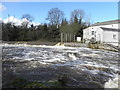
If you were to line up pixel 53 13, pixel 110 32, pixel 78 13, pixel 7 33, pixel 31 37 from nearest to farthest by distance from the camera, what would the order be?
pixel 110 32, pixel 7 33, pixel 31 37, pixel 53 13, pixel 78 13

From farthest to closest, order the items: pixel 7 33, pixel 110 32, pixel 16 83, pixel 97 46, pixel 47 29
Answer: pixel 47 29 < pixel 7 33 < pixel 110 32 < pixel 97 46 < pixel 16 83

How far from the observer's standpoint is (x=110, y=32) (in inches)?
832

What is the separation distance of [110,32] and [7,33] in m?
18.4

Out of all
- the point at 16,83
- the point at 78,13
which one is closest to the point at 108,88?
the point at 16,83

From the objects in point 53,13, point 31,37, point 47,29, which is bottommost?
point 31,37

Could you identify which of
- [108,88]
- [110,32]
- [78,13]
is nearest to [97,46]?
[110,32]

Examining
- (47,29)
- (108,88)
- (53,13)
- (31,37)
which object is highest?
(53,13)

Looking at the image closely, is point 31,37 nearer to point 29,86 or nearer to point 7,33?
point 7,33

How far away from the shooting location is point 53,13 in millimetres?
33188

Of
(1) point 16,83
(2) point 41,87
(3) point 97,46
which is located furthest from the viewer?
(3) point 97,46

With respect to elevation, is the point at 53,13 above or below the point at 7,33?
above

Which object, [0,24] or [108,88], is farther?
[0,24]

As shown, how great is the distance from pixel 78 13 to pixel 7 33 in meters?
20.5

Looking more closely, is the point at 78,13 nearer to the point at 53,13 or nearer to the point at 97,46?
the point at 53,13
